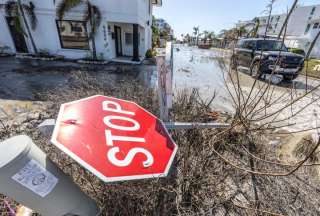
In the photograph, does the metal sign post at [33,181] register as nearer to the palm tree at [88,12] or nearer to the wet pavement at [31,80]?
the wet pavement at [31,80]

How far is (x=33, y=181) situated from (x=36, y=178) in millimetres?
20

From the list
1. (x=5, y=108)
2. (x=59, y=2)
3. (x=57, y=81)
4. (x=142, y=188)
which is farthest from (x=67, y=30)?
(x=142, y=188)

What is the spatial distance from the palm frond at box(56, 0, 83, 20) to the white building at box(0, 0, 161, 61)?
25.8 inches

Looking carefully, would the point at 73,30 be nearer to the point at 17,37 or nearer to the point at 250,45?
the point at 17,37

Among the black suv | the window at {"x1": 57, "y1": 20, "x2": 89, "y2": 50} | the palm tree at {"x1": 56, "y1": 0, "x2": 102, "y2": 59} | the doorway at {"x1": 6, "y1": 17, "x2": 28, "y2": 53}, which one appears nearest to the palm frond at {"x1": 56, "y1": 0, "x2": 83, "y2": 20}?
the palm tree at {"x1": 56, "y1": 0, "x2": 102, "y2": 59}

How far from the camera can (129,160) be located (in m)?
0.86

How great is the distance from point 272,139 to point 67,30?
1305 centimetres

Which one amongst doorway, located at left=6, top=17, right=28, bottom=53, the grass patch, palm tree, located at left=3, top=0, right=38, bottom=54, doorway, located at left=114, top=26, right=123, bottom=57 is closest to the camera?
the grass patch

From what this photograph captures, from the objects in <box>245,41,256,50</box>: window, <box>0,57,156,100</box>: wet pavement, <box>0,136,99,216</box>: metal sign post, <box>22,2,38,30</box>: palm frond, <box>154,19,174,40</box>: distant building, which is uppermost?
<box>154,19,174,40</box>: distant building

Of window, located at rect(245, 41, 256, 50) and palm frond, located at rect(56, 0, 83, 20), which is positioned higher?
palm frond, located at rect(56, 0, 83, 20)

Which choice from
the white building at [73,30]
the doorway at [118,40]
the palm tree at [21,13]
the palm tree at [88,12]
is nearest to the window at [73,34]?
the white building at [73,30]

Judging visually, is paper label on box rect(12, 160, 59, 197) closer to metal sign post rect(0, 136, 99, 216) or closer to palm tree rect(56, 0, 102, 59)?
metal sign post rect(0, 136, 99, 216)

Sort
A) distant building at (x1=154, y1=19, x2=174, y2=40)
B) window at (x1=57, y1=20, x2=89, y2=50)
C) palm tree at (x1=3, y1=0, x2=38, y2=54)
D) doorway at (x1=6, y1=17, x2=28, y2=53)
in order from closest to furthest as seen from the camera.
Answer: palm tree at (x1=3, y1=0, x2=38, y2=54) < window at (x1=57, y1=20, x2=89, y2=50) < doorway at (x1=6, y1=17, x2=28, y2=53) < distant building at (x1=154, y1=19, x2=174, y2=40)

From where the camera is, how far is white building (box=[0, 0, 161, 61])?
10312 millimetres
